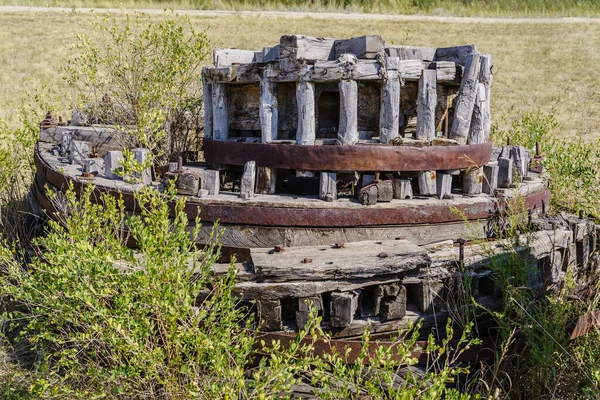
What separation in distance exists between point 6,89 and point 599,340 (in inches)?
816

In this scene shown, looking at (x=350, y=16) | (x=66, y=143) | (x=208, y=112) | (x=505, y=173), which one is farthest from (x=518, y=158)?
(x=350, y=16)

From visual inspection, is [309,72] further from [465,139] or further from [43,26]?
[43,26]

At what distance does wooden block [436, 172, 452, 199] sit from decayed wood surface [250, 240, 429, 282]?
3.07 ft

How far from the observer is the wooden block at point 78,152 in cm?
746

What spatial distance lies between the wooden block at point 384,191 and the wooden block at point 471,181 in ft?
3.01

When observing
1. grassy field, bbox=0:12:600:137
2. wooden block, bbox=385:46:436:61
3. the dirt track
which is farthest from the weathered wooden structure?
the dirt track

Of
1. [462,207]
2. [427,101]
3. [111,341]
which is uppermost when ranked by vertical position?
Result: [427,101]

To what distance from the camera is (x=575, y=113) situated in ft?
66.4

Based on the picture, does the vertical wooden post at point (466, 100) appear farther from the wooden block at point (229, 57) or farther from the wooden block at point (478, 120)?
the wooden block at point (229, 57)

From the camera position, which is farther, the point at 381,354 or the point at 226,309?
the point at 226,309

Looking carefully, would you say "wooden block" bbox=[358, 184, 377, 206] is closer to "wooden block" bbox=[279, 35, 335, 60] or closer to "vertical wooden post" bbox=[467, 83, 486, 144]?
"vertical wooden post" bbox=[467, 83, 486, 144]

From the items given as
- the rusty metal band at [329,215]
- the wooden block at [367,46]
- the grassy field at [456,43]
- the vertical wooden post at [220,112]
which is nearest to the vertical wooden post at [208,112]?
the vertical wooden post at [220,112]

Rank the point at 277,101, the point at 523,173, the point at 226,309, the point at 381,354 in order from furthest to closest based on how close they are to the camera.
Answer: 1. the point at 523,173
2. the point at 277,101
3. the point at 226,309
4. the point at 381,354

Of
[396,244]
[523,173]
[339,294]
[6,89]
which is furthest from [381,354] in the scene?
[6,89]
